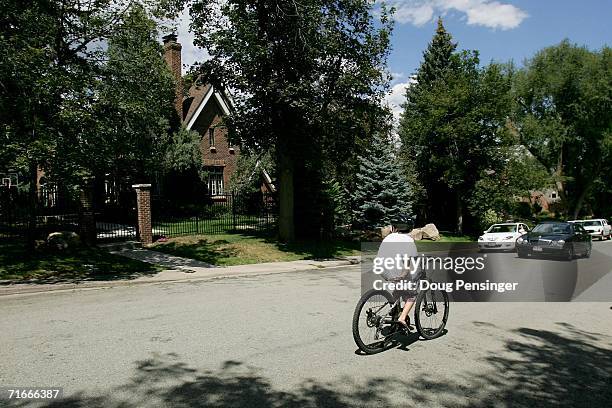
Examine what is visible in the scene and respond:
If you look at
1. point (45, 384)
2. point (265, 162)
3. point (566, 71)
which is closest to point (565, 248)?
point (45, 384)

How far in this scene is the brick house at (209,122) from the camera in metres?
34.0

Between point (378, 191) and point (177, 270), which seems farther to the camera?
point (378, 191)

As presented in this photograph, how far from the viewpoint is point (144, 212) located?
1944cm

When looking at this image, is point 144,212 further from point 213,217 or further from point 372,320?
point 372,320

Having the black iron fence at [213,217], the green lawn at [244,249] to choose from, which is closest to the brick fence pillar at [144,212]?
the green lawn at [244,249]

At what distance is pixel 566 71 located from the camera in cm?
4000

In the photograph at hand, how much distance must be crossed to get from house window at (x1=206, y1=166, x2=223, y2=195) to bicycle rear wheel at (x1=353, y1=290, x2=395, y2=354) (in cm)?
2963

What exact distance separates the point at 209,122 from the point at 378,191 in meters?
14.4

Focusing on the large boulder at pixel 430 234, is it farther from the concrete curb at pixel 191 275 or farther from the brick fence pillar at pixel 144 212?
the brick fence pillar at pixel 144 212

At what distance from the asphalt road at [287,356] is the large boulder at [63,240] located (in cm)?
703

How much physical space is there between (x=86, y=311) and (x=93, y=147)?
Answer: 5.99m

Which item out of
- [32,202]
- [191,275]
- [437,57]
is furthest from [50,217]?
[437,57]

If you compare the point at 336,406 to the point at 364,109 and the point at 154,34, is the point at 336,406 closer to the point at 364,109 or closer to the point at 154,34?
the point at 154,34

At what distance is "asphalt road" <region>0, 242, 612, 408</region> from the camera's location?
4.84 m
